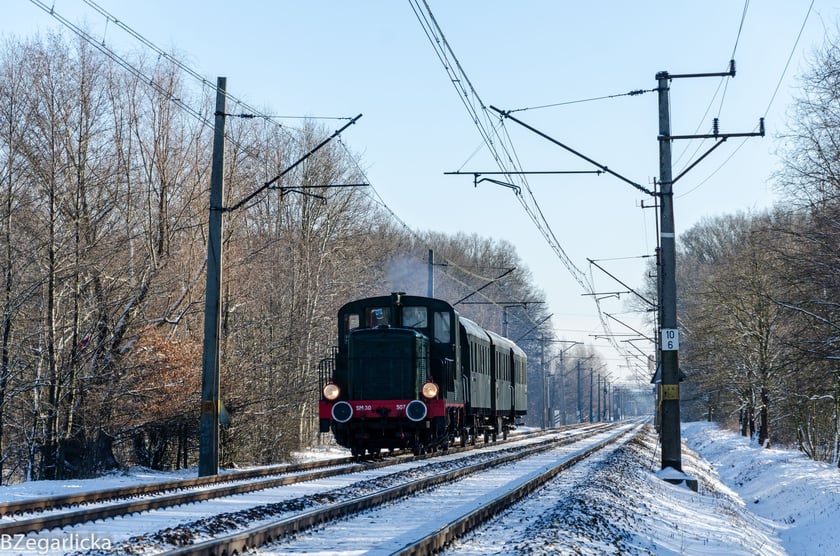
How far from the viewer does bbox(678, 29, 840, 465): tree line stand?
2073cm

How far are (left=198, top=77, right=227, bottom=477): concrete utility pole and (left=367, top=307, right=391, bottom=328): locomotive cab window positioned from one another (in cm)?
573

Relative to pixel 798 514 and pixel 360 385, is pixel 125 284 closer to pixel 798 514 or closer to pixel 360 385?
pixel 360 385

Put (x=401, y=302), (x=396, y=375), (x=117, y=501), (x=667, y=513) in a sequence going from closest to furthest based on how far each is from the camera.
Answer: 1. (x=117, y=501)
2. (x=667, y=513)
3. (x=396, y=375)
4. (x=401, y=302)

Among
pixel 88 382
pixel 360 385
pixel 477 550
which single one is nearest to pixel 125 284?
pixel 88 382

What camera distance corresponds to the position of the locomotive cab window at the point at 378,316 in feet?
76.2

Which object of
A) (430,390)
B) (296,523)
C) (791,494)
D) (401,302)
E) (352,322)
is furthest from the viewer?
(352,322)

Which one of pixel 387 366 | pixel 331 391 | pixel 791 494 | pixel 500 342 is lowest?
pixel 791 494

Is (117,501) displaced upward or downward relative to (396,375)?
downward

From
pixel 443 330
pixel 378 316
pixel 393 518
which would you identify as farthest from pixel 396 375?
pixel 393 518

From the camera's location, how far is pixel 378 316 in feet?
76.5

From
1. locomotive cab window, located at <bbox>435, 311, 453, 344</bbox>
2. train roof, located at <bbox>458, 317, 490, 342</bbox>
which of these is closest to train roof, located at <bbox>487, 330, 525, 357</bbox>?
train roof, located at <bbox>458, 317, 490, 342</bbox>

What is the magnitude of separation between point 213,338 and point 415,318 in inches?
261

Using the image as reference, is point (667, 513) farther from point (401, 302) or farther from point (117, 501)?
point (401, 302)
